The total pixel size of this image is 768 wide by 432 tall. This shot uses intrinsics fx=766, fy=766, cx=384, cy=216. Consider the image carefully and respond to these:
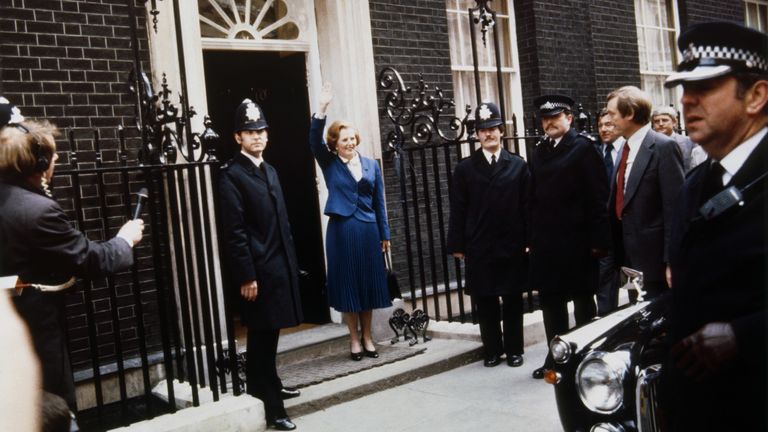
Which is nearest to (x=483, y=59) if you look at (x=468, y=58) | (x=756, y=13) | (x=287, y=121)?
(x=468, y=58)

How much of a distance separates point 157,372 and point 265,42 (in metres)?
3.22

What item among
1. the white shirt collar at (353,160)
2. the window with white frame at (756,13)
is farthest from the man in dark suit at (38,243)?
the window with white frame at (756,13)

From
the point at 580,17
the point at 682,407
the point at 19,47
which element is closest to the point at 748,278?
the point at 682,407

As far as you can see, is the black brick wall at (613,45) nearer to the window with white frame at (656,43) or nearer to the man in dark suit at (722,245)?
the window with white frame at (656,43)

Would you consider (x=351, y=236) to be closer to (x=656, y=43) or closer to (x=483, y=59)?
(x=483, y=59)

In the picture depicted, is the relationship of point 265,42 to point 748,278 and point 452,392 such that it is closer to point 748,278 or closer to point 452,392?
point 452,392

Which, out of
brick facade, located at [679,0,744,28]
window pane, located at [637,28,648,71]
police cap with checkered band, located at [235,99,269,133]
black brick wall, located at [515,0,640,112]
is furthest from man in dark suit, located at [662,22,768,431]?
brick facade, located at [679,0,744,28]

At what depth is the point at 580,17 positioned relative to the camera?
1021 centimetres

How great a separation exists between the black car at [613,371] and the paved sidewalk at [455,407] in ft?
5.19

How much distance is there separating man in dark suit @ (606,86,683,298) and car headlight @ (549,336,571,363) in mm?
1610

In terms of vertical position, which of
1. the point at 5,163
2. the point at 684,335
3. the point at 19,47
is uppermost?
the point at 19,47

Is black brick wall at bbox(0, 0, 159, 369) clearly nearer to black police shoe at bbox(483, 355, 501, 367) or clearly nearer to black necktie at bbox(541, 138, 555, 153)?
black police shoe at bbox(483, 355, 501, 367)

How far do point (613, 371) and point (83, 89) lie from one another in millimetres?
4493

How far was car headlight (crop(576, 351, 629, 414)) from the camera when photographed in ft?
9.60
